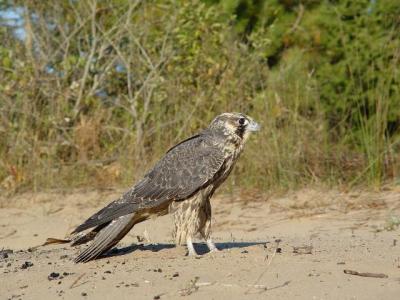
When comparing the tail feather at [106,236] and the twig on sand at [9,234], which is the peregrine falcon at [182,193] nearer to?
the tail feather at [106,236]

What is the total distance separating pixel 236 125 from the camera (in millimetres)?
5730

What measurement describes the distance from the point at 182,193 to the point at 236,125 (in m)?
0.64

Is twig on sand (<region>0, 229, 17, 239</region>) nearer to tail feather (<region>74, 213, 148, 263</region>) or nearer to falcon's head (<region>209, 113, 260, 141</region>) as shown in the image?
tail feather (<region>74, 213, 148, 263</region>)

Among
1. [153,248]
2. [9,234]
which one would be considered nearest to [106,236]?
[153,248]

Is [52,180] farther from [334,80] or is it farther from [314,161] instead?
[334,80]

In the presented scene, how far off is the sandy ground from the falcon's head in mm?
813

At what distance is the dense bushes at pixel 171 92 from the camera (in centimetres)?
930

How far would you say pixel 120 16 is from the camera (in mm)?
10633

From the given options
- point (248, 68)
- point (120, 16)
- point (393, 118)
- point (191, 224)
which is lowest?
point (191, 224)

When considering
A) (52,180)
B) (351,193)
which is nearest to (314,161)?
(351,193)

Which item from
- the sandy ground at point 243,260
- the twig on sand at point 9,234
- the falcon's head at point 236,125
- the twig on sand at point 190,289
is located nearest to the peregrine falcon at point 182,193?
the falcon's head at point 236,125

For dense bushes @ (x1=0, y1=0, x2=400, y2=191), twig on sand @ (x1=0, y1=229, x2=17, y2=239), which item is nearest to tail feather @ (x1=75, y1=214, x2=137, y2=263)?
twig on sand @ (x1=0, y1=229, x2=17, y2=239)

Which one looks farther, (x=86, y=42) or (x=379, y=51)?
(x=86, y=42)

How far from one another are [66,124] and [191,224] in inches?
201
